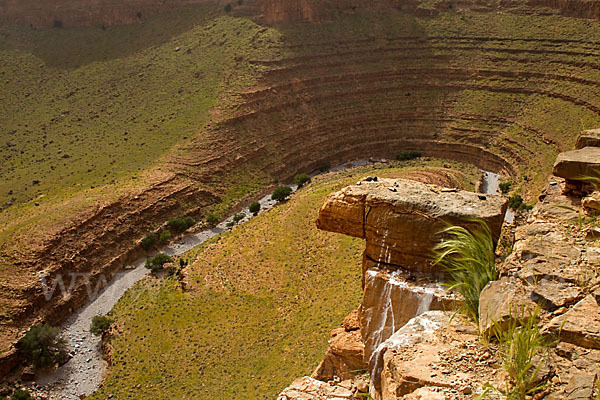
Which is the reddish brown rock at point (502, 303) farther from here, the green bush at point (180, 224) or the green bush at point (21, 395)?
the green bush at point (180, 224)

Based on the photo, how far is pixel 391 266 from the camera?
17609mm

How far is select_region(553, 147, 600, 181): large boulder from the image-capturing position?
49.0ft

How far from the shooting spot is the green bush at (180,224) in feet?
173

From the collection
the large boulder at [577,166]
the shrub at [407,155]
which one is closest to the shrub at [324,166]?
the shrub at [407,155]

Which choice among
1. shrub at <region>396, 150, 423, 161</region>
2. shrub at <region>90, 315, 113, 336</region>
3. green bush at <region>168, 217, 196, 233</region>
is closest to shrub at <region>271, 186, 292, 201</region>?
green bush at <region>168, 217, 196, 233</region>

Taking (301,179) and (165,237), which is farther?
(301,179)

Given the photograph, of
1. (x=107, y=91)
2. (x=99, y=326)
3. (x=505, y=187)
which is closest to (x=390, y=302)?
(x=99, y=326)

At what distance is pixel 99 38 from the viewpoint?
86.8m

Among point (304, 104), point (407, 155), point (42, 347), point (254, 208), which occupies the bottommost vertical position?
point (42, 347)

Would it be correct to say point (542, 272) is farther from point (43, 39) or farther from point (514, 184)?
point (43, 39)

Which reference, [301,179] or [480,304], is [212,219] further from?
[480,304]

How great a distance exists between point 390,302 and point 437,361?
5.62 meters

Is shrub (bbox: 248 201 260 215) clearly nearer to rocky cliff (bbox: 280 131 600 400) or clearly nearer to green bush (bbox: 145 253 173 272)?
green bush (bbox: 145 253 173 272)

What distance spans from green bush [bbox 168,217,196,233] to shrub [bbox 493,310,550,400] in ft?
149
